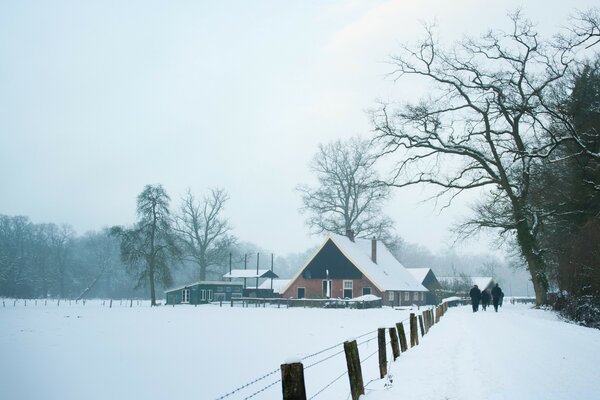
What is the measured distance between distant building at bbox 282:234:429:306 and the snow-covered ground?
2465 cm

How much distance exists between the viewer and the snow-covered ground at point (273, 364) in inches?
328

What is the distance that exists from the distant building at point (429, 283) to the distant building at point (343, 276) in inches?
476

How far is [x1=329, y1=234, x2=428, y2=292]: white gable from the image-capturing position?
47688 millimetres

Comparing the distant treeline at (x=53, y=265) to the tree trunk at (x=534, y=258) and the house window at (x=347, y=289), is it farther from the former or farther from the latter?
the tree trunk at (x=534, y=258)

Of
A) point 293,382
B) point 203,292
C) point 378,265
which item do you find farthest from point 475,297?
point 203,292

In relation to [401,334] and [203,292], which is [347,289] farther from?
[401,334]

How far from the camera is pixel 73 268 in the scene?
9625cm

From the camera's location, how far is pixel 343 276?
160ft

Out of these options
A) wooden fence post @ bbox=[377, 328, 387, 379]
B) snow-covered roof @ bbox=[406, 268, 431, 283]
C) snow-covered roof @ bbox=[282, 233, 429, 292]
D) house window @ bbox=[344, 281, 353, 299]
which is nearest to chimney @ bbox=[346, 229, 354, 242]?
snow-covered roof @ bbox=[282, 233, 429, 292]

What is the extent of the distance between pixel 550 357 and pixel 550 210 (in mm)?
17068

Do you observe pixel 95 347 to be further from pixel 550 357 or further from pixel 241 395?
pixel 550 357

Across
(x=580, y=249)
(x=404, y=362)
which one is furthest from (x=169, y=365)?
(x=580, y=249)

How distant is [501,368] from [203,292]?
55.3 metres

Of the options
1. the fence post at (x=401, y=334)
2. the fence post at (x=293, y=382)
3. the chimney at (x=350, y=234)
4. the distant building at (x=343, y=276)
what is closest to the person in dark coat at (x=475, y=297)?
the distant building at (x=343, y=276)
